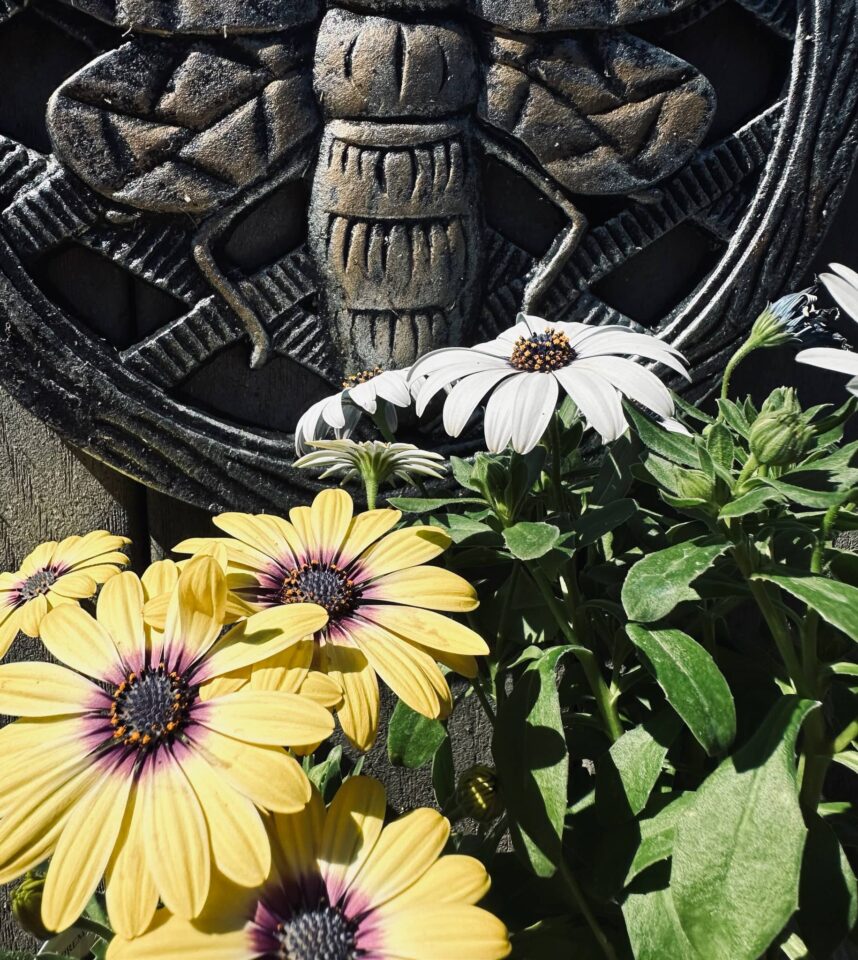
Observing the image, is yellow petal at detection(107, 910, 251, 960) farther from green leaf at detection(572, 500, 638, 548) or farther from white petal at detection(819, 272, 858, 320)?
white petal at detection(819, 272, 858, 320)

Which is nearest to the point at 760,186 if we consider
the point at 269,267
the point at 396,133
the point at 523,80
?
the point at 523,80

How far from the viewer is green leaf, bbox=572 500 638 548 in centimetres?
70

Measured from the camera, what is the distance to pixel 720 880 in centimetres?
57

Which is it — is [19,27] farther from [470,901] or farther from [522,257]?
[470,901]

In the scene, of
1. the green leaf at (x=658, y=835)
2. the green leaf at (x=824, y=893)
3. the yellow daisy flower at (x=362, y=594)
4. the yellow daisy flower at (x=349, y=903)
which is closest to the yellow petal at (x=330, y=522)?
the yellow daisy flower at (x=362, y=594)

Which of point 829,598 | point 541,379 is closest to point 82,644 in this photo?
point 541,379

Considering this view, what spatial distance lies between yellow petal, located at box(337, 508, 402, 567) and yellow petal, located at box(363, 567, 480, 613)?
0.04 meters

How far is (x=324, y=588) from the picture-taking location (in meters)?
0.61

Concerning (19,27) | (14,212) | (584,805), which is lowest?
(584,805)

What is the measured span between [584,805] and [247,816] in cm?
42

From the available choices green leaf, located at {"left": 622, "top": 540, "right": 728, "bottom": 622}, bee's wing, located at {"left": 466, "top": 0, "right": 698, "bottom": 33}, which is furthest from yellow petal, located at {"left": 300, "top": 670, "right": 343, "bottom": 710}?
bee's wing, located at {"left": 466, "top": 0, "right": 698, "bottom": 33}

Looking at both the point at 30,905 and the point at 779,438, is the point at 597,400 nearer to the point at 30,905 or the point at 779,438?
the point at 779,438

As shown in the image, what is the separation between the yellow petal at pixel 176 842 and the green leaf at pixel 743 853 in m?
0.33

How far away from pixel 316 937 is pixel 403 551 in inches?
10.9
